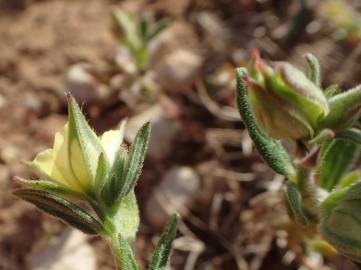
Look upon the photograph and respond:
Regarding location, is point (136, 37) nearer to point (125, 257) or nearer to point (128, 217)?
point (128, 217)

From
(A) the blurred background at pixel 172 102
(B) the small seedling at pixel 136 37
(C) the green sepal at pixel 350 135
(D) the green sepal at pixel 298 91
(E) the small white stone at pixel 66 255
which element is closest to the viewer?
(D) the green sepal at pixel 298 91

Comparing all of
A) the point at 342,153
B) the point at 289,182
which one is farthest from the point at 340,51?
the point at 289,182

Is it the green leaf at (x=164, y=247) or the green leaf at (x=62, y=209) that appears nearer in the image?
the green leaf at (x=62, y=209)

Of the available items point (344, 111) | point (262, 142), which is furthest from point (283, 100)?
point (262, 142)

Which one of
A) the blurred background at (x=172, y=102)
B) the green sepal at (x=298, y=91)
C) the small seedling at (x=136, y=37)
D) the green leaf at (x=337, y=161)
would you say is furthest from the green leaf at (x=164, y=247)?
the small seedling at (x=136, y=37)

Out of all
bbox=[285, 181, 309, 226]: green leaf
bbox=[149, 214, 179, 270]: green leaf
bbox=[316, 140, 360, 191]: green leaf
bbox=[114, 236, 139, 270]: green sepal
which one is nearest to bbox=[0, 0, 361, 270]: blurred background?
bbox=[316, 140, 360, 191]: green leaf

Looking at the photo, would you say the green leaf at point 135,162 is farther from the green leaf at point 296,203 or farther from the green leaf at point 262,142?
the green leaf at point 296,203
